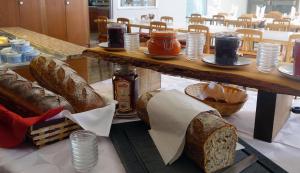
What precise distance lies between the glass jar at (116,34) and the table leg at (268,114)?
0.49 m

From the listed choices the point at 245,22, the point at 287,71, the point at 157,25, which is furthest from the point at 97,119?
the point at 245,22

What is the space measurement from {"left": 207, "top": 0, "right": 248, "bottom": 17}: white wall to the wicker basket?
24.6 feet

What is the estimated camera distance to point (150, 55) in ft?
3.24

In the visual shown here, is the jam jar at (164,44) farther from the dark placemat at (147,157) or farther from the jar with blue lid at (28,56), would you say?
the jar with blue lid at (28,56)

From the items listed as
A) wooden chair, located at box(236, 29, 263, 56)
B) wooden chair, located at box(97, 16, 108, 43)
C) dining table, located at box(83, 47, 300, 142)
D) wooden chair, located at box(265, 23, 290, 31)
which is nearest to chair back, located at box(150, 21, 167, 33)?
wooden chair, located at box(97, 16, 108, 43)

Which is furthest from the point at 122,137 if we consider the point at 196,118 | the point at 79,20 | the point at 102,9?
the point at 102,9

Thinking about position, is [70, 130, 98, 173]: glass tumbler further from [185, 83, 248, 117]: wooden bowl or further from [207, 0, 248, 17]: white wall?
[207, 0, 248, 17]: white wall

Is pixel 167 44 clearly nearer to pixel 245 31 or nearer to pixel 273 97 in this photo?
pixel 273 97

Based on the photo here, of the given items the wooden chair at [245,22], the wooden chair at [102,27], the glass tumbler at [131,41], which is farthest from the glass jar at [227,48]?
the wooden chair at [245,22]

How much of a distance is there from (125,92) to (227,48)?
1.16 feet

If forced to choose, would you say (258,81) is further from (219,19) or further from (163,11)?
(163,11)

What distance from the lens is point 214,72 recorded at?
0.83 meters

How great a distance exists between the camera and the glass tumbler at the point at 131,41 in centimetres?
108

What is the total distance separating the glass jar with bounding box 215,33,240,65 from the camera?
2.71ft
